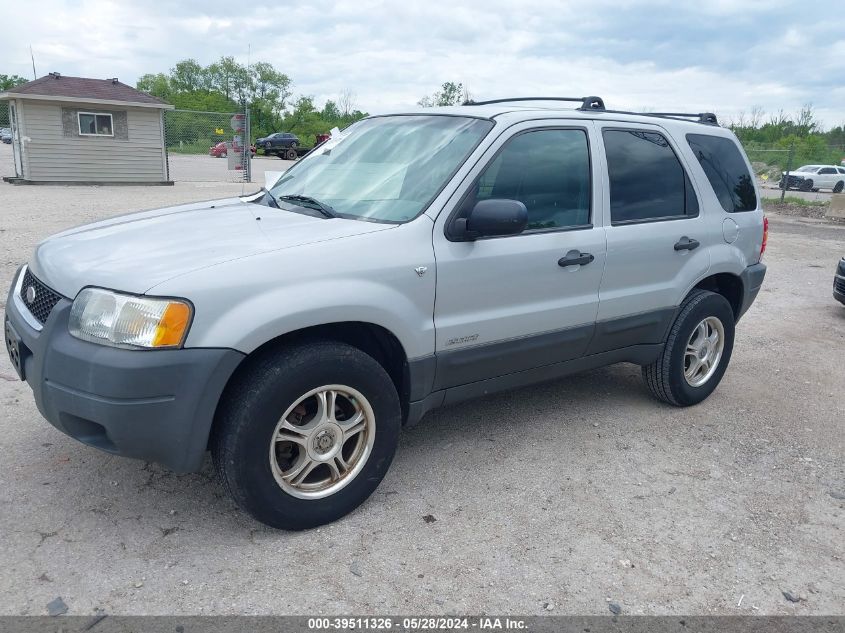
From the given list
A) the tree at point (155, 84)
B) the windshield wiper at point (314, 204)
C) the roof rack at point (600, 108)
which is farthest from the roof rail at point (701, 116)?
the tree at point (155, 84)

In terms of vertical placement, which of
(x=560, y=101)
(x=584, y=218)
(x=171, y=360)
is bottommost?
(x=171, y=360)

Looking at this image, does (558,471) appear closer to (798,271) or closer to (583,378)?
(583,378)

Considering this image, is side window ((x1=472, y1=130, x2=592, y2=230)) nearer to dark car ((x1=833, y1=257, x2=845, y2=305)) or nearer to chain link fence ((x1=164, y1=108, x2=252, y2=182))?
dark car ((x1=833, y1=257, x2=845, y2=305))

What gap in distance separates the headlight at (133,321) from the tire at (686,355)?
3.19m

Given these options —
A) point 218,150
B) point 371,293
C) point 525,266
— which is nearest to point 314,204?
point 371,293

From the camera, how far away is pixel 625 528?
332 cm

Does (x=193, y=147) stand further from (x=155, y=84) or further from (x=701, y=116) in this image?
(x=155, y=84)

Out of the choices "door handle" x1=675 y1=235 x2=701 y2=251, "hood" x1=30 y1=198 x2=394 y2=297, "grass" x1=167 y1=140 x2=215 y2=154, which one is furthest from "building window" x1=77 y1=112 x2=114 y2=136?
"door handle" x1=675 y1=235 x2=701 y2=251

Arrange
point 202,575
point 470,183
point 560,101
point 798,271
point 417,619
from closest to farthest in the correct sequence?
point 417,619 → point 202,575 → point 470,183 → point 560,101 → point 798,271

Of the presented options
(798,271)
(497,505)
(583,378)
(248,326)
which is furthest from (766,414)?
(798,271)

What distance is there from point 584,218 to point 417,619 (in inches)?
92.1

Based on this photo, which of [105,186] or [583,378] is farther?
[105,186]

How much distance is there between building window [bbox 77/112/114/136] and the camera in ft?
65.1

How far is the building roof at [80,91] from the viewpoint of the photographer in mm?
19033
